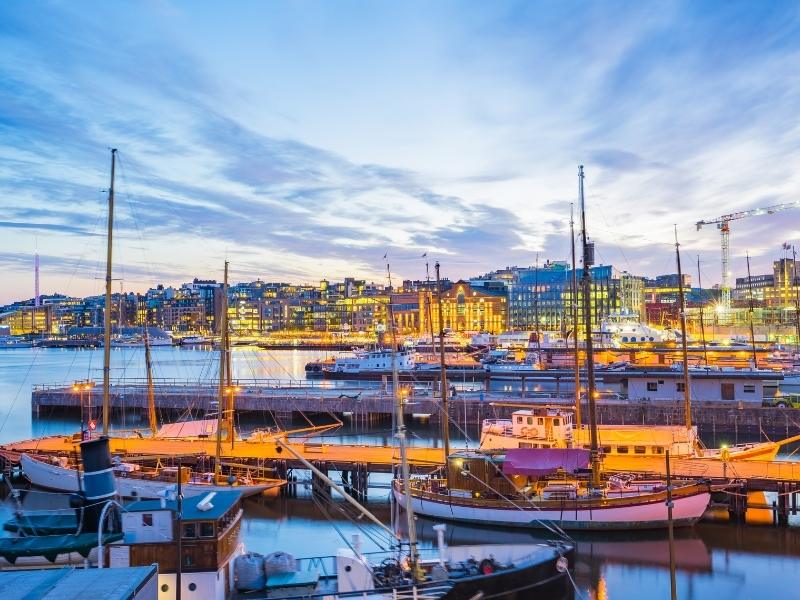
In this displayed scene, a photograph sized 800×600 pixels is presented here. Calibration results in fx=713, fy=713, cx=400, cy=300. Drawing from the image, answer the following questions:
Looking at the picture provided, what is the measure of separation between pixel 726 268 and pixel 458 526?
19053 centimetres

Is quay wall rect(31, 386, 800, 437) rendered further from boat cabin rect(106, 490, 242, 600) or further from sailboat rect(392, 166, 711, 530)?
boat cabin rect(106, 490, 242, 600)

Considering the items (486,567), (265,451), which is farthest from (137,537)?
(265,451)

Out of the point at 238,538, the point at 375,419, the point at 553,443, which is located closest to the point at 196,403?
the point at 375,419

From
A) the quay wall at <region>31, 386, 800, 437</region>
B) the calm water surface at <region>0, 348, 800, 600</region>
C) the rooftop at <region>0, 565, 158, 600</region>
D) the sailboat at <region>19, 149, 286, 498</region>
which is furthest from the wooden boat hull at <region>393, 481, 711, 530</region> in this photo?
the quay wall at <region>31, 386, 800, 437</region>

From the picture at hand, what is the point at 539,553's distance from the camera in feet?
65.4

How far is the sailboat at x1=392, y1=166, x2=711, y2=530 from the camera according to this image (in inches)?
1041

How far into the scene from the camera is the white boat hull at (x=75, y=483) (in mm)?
29661

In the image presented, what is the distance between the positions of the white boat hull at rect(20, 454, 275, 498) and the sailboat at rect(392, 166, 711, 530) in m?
7.48

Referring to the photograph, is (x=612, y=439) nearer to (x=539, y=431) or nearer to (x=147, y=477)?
(x=539, y=431)

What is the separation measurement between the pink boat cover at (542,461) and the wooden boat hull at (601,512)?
124 centimetres

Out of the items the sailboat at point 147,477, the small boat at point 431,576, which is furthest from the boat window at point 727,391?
the small boat at point 431,576

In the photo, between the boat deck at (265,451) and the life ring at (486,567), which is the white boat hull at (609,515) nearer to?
the boat deck at (265,451)

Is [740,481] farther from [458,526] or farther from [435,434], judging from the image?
[435,434]

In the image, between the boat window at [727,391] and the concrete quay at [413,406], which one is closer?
the concrete quay at [413,406]
